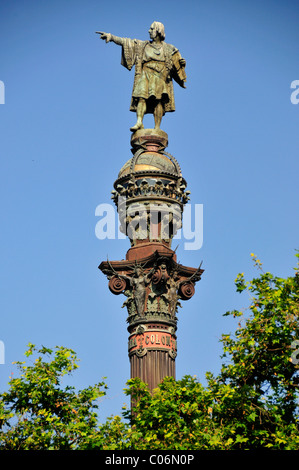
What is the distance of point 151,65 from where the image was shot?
58.6m

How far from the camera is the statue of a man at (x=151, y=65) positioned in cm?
Answer: 5838

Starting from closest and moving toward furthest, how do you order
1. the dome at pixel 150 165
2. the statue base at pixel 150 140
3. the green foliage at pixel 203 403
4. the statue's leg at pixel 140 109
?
the green foliage at pixel 203 403
the dome at pixel 150 165
the statue base at pixel 150 140
the statue's leg at pixel 140 109

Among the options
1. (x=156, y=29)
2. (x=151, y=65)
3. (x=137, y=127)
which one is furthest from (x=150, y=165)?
(x=156, y=29)

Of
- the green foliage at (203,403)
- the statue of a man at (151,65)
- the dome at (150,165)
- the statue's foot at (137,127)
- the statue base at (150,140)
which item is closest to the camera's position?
the green foliage at (203,403)

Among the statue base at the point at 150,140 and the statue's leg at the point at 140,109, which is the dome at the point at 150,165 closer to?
the statue base at the point at 150,140

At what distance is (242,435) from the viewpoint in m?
43.6

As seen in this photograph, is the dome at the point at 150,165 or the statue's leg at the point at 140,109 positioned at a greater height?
the statue's leg at the point at 140,109

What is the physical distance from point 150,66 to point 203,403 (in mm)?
20465

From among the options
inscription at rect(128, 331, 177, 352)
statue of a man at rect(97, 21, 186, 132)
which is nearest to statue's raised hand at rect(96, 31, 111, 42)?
statue of a man at rect(97, 21, 186, 132)

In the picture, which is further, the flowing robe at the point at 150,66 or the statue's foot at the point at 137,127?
the flowing robe at the point at 150,66

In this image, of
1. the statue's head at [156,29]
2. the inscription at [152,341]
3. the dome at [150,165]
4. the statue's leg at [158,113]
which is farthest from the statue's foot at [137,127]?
the inscription at [152,341]

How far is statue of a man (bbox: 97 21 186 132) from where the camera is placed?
5838cm

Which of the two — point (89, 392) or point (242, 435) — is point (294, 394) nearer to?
point (242, 435)

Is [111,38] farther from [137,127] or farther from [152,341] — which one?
[152,341]
